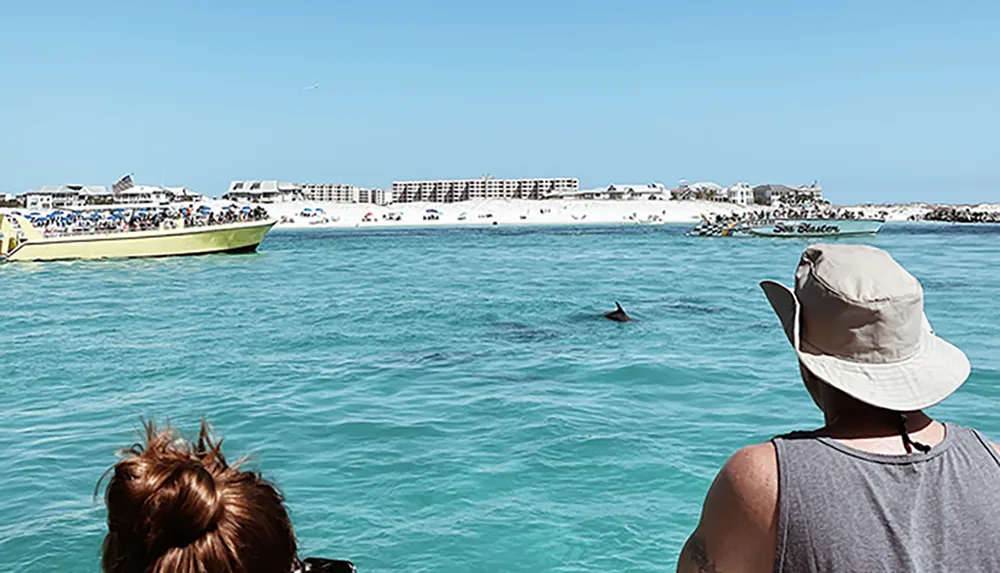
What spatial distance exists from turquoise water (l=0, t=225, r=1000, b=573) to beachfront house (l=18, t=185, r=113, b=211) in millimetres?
135174

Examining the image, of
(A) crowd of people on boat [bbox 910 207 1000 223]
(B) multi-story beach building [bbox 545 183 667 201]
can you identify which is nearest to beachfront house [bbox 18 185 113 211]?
(B) multi-story beach building [bbox 545 183 667 201]

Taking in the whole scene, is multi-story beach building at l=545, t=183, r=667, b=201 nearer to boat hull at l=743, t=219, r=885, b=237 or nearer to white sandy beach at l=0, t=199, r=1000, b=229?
white sandy beach at l=0, t=199, r=1000, b=229

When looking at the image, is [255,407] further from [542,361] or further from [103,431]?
[542,361]

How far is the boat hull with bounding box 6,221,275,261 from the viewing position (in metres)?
40.8

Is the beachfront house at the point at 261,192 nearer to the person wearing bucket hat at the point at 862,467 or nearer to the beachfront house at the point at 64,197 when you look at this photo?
the beachfront house at the point at 64,197

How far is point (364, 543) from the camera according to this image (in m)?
6.44

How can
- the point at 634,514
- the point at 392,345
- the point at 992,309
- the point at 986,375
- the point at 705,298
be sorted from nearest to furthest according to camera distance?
the point at 634,514, the point at 986,375, the point at 392,345, the point at 992,309, the point at 705,298

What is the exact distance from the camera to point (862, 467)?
5.59 feet

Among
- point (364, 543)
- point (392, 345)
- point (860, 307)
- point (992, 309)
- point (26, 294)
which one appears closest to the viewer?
point (860, 307)

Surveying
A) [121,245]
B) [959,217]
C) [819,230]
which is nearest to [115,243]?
[121,245]

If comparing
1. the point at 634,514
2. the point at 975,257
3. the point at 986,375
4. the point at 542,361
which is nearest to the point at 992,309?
the point at 986,375

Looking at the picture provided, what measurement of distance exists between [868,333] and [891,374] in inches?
3.8

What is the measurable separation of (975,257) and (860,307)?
148ft

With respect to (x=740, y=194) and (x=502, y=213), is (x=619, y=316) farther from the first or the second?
(x=740, y=194)
